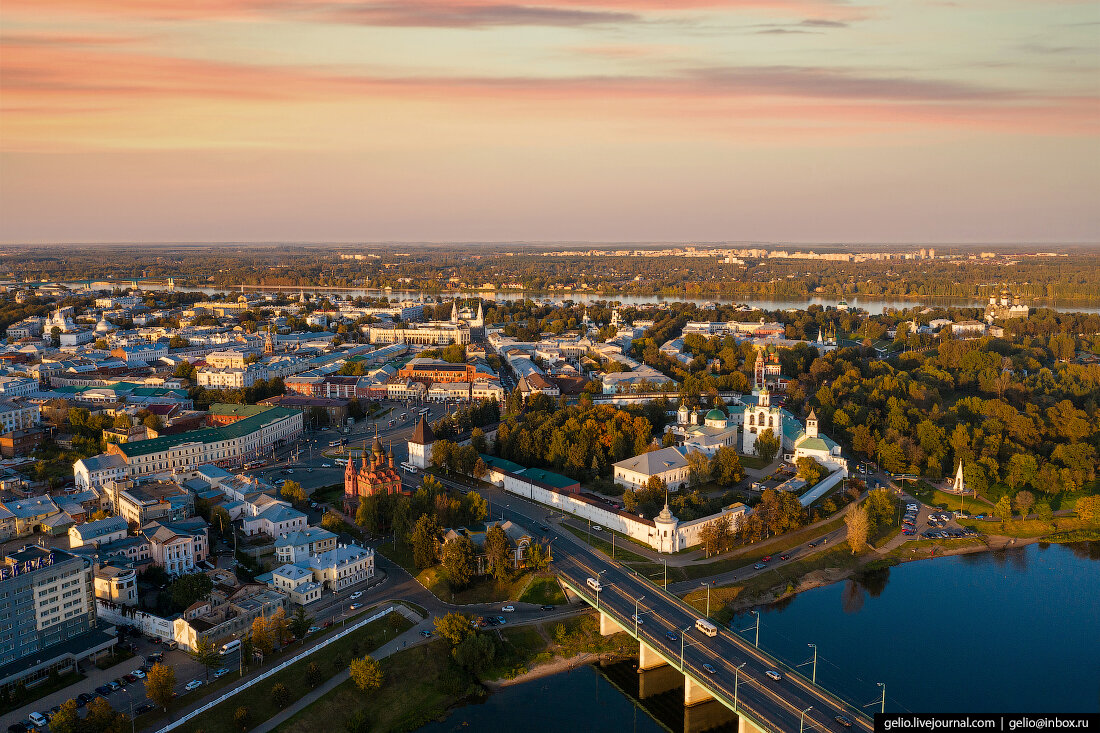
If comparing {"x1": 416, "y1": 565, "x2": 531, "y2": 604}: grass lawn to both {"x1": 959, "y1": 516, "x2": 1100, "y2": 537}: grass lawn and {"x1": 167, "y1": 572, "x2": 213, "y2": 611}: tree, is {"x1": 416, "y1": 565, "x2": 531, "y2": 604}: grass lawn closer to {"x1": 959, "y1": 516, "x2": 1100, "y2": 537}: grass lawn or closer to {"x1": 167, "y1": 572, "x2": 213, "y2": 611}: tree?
{"x1": 167, "y1": 572, "x2": 213, "y2": 611}: tree

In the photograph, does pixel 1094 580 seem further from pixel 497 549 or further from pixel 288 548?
pixel 288 548

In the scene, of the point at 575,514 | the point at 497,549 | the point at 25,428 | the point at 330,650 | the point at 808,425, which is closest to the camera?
the point at 330,650

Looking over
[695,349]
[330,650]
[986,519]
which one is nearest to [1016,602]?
[986,519]

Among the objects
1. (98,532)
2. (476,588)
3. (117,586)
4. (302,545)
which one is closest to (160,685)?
(117,586)

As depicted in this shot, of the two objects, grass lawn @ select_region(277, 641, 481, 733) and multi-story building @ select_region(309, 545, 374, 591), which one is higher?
multi-story building @ select_region(309, 545, 374, 591)

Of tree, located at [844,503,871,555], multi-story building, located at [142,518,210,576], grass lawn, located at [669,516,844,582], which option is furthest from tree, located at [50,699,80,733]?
tree, located at [844,503,871,555]

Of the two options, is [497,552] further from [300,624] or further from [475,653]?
[300,624]

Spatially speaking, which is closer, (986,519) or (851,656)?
(851,656)
